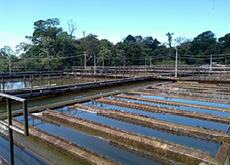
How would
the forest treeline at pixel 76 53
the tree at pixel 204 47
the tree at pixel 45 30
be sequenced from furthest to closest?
the tree at pixel 204 47 < the tree at pixel 45 30 < the forest treeline at pixel 76 53

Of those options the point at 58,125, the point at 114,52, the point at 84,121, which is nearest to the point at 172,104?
the point at 84,121

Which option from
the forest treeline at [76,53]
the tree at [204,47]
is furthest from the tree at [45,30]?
the tree at [204,47]

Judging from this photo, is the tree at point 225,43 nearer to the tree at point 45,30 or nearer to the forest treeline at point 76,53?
the forest treeline at point 76,53

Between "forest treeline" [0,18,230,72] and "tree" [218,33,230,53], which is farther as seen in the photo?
"tree" [218,33,230,53]

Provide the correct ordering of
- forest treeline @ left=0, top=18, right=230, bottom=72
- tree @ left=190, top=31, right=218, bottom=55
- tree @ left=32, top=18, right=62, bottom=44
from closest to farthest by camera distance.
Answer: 1. forest treeline @ left=0, top=18, right=230, bottom=72
2. tree @ left=32, top=18, right=62, bottom=44
3. tree @ left=190, top=31, right=218, bottom=55

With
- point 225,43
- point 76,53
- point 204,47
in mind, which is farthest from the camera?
point 204,47

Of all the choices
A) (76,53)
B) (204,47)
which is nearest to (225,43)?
(204,47)

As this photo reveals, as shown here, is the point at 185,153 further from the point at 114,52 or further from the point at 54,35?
the point at 54,35

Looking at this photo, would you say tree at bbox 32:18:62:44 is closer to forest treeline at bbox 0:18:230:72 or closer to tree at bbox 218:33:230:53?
forest treeline at bbox 0:18:230:72

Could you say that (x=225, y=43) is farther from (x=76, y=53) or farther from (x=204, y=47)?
(x=76, y=53)

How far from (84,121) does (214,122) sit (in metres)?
3.54

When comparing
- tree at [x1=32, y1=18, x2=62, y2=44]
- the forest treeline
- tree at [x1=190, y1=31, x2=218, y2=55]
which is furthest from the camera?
tree at [x1=190, y1=31, x2=218, y2=55]

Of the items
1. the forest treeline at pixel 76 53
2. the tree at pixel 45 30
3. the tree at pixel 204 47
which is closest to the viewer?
the forest treeline at pixel 76 53

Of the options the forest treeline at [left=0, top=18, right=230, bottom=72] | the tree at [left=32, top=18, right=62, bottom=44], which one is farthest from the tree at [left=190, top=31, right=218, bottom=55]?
the tree at [left=32, top=18, right=62, bottom=44]
